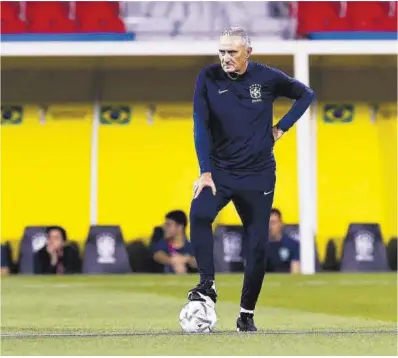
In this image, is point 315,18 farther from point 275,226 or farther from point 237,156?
point 237,156

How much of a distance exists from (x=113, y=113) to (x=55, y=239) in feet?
8.83

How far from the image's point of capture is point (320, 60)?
1769cm

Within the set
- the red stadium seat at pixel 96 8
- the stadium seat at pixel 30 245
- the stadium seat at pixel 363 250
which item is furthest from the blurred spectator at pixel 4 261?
the stadium seat at pixel 363 250

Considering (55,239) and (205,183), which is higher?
(205,183)

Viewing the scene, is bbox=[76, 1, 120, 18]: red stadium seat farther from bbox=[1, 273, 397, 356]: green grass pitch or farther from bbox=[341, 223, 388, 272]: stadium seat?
bbox=[341, 223, 388, 272]: stadium seat

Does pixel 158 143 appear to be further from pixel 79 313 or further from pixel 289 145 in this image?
pixel 79 313

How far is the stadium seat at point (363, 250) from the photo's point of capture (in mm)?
17047

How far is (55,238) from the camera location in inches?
636

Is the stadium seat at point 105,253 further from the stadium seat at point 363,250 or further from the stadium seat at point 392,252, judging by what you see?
the stadium seat at point 392,252

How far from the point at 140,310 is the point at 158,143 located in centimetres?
770

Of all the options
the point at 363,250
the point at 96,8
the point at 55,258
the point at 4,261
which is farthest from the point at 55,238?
the point at 363,250

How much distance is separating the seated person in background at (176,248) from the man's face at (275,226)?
0.98m

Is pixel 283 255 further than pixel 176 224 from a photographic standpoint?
Yes

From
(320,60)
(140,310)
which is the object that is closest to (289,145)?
(320,60)
